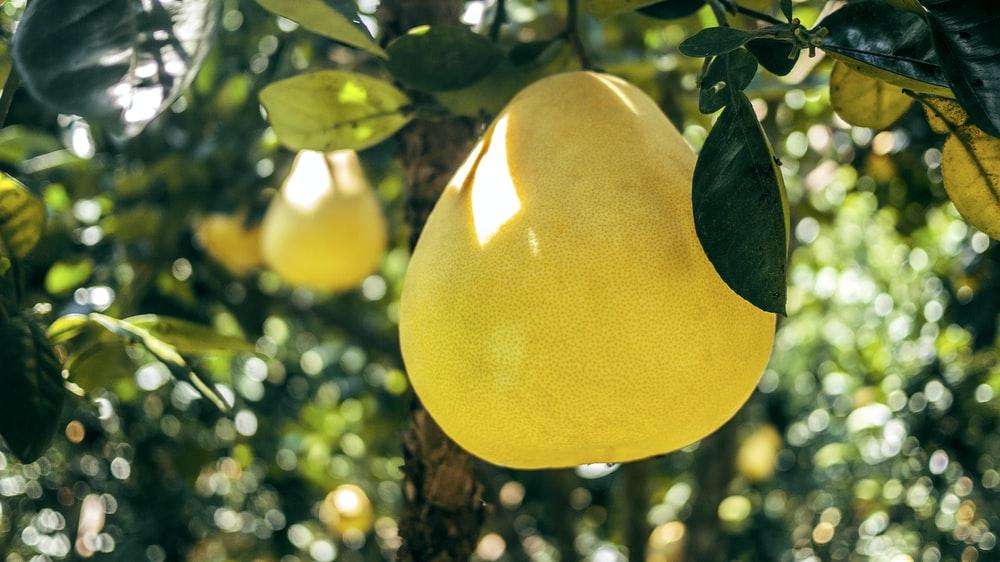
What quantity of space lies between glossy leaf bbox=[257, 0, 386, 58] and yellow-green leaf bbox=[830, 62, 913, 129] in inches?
15.4

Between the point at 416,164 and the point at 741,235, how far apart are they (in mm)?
563

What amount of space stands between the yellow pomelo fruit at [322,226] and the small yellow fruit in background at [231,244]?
140mm

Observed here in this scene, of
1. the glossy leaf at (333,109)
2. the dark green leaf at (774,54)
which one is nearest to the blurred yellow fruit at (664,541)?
the glossy leaf at (333,109)

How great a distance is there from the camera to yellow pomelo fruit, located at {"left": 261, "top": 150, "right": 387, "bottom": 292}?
7.23 feet

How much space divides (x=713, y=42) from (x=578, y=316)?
0.20 metres

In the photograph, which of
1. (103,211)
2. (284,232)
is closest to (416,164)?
(103,211)

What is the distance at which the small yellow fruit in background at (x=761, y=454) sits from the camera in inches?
103

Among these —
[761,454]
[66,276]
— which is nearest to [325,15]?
[66,276]

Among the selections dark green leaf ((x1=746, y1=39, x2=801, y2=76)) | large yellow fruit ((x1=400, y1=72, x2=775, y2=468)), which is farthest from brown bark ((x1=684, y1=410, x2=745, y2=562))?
dark green leaf ((x1=746, y1=39, x2=801, y2=76))

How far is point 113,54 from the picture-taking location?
21.4 inches

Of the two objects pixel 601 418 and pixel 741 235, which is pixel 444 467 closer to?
pixel 601 418

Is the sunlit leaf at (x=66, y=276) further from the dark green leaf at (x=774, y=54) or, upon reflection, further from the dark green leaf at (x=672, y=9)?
the dark green leaf at (x=774, y=54)

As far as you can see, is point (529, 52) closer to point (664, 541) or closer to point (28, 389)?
point (28, 389)

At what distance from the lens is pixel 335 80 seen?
0.93 m
